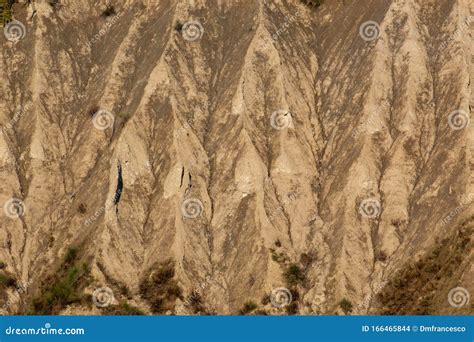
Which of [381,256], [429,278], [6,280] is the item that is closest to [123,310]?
[6,280]

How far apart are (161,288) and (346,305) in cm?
1034

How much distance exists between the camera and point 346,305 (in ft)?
261

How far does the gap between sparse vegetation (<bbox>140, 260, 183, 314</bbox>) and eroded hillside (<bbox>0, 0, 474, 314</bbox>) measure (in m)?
0.08

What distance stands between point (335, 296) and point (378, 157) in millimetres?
9884

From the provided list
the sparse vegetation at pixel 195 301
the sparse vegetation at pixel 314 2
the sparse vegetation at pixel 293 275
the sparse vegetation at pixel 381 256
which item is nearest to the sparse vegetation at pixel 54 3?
the sparse vegetation at pixel 314 2

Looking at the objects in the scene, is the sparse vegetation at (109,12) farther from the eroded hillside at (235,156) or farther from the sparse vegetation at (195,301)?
the sparse vegetation at (195,301)

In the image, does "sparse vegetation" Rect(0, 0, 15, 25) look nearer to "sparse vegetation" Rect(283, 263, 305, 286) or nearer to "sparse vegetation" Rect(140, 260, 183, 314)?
"sparse vegetation" Rect(140, 260, 183, 314)

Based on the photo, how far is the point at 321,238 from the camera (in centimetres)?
8325

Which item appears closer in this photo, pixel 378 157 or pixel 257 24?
pixel 378 157

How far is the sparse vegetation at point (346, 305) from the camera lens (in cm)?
7938

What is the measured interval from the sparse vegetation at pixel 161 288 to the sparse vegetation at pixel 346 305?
899 centimetres

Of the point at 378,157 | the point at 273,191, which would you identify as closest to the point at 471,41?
the point at 378,157

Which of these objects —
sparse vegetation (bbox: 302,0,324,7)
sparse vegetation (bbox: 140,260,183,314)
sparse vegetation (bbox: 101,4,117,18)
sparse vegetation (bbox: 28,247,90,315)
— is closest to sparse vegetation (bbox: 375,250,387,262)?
sparse vegetation (bbox: 140,260,183,314)

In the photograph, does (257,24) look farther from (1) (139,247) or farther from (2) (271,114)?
(1) (139,247)
